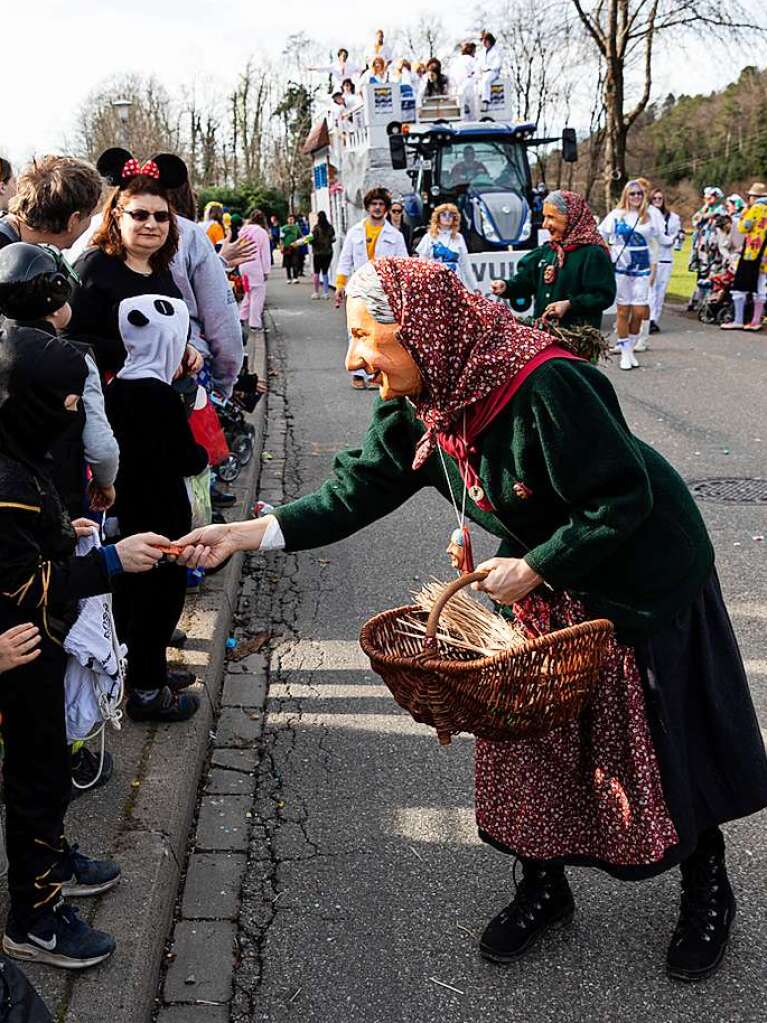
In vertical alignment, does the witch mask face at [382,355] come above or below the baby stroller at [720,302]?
above

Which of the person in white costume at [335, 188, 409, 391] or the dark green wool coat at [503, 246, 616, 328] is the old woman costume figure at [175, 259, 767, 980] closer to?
the dark green wool coat at [503, 246, 616, 328]

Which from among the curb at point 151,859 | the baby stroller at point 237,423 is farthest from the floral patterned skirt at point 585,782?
the baby stroller at point 237,423

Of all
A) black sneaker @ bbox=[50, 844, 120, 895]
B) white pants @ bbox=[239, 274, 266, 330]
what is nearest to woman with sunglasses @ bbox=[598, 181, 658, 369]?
white pants @ bbox=[239, 274, 266, 330]

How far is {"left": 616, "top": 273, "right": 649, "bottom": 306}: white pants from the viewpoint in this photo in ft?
41.0

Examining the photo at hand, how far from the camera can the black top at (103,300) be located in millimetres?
4129

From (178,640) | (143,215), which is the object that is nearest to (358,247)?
(143,215)

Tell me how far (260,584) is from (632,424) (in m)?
4.95

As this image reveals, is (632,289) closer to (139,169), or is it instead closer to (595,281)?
(595,281)

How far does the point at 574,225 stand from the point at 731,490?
2.19 m

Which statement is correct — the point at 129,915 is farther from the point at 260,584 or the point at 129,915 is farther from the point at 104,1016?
the point at 260,584

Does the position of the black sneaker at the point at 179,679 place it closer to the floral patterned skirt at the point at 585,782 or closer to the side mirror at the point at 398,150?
the floral patterned skirt at the point at 585,782

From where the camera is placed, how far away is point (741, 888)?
10.3 ft

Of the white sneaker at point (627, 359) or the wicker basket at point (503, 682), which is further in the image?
the white sneaker at point (627, 359)

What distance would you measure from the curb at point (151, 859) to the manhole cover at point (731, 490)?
158 inches
